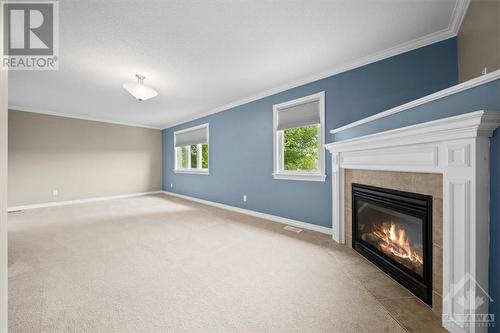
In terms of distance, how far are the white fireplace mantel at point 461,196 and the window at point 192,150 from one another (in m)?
4.73

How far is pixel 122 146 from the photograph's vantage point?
21.2ft

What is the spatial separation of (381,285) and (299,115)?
2579mm

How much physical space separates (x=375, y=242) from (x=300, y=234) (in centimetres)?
107

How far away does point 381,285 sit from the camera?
1799mm

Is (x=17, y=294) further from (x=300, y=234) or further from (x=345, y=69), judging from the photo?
(x=345, y=69)

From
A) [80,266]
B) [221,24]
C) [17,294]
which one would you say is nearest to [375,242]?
[221,24]

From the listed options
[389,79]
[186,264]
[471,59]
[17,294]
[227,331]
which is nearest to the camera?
[227,331]

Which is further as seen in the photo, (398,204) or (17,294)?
(398,204)

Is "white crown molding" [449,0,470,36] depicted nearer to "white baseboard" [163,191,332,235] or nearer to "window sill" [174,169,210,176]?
"white baseboard" [163,191,332,235]

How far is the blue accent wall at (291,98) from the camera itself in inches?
92.3

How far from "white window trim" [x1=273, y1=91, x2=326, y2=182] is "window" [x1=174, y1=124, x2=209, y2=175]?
7.70 ft

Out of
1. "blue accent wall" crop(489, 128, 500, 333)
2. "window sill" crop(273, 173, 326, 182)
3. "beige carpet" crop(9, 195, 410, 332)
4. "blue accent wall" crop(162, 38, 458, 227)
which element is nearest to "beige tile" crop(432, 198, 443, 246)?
"blue accent wall" crop(489, 128, 500, 333)

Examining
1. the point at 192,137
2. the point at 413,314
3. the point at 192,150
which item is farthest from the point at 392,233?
the point at 192,150

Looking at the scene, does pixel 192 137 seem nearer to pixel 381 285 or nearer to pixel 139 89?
pixel 139 89
